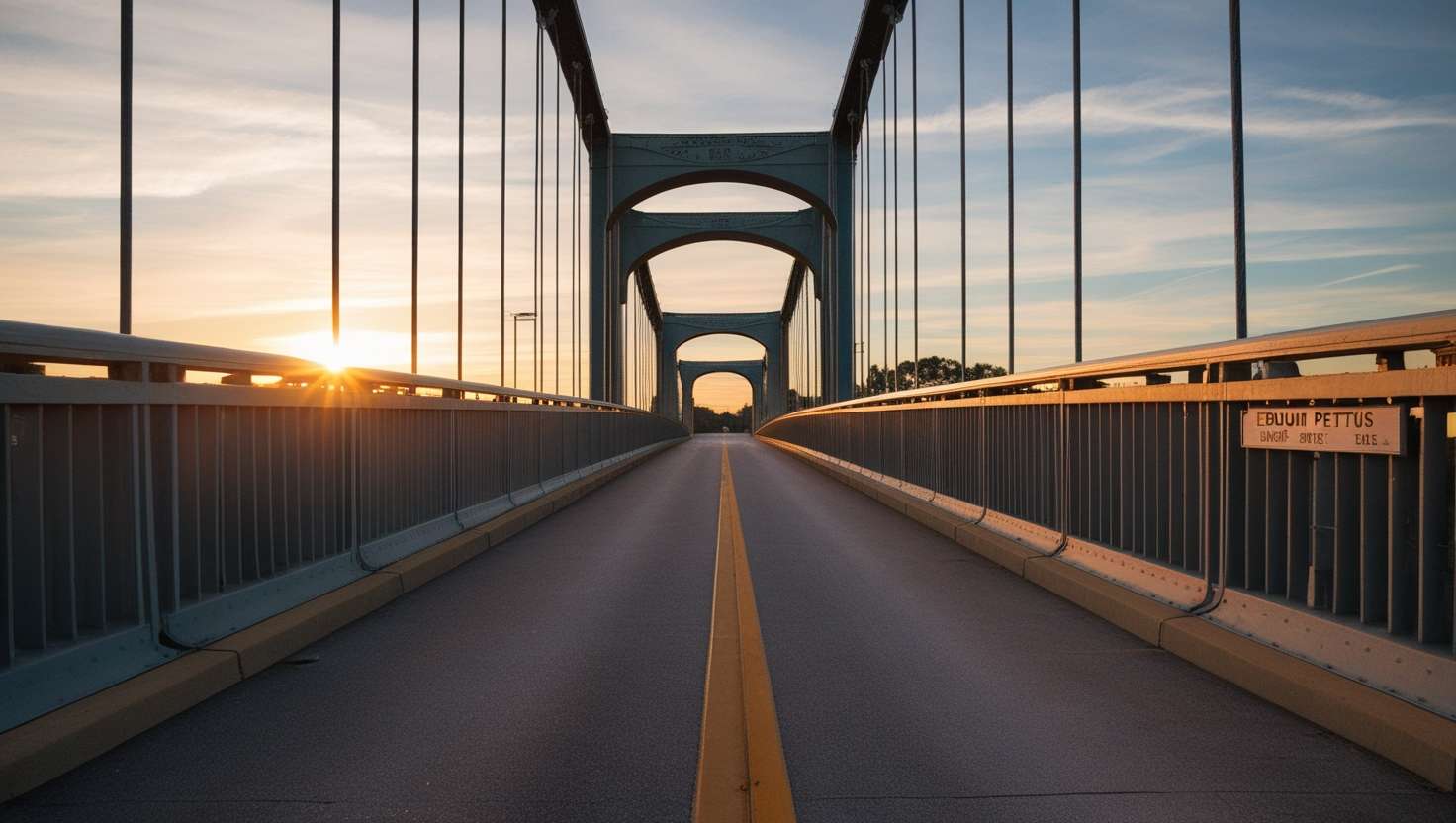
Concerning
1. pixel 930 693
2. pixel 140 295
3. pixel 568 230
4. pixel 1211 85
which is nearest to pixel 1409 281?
pixel 1211 85

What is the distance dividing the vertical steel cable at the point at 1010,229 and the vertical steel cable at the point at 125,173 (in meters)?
9.48

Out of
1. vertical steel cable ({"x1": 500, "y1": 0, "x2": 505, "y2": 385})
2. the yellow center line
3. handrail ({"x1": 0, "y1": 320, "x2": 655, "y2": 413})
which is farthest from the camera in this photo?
vertical steel cable ({"x1": 500, "y1": 0, "x2": 505, "y2": 385})

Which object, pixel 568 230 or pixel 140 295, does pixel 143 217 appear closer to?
pixel 140 295

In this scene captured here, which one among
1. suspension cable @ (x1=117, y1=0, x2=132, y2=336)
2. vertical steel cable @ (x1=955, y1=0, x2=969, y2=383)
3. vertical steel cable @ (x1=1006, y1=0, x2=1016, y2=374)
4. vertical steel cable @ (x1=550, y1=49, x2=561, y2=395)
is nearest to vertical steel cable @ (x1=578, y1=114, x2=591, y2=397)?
vertical steel cable @ (x1=550, y1=49, x2=561, y2=395)

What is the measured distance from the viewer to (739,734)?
11.5 ft

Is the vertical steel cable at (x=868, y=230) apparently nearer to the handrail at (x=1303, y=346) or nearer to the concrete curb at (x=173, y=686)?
the handrail at (x=1303, y=346)

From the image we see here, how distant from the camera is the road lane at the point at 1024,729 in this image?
2.90 meters

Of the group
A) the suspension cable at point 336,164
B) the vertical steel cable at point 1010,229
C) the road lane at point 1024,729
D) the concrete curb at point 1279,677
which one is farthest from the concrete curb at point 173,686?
the vertical steel cable at point 1010,229

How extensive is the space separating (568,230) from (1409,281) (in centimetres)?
2813

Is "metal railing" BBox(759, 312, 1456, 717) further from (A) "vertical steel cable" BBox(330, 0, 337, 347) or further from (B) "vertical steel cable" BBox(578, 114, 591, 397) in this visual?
(B) "vertical steel cable" BBox(578, 114, 591, 397)

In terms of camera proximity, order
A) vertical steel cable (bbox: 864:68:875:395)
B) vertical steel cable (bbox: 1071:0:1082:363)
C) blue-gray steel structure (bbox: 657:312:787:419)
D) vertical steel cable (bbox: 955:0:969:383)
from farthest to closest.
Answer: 1. blue-gray steel structure (bbox: 657:312:787:419)
2. vertical steel cable (bbox: 864:68:875:395)
3. vertical steel cable (bbox: 955:0:969:383)
4. vertical steel cable (bbox: 1071:0:1082:363)

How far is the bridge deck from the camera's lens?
292 cm

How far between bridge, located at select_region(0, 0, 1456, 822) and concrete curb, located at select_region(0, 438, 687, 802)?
0.05 feet

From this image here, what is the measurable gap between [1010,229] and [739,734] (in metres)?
11.9
